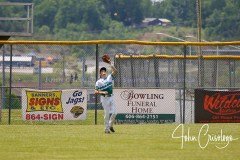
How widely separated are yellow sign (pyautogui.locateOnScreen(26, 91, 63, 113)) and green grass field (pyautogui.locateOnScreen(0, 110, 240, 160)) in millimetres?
2005

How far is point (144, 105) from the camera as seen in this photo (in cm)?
3838

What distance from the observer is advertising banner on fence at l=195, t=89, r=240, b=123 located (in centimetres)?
3788

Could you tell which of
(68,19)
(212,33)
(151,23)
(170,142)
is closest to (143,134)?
(170,142)

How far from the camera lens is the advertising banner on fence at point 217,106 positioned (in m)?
37.9

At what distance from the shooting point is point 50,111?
3816 centimetres

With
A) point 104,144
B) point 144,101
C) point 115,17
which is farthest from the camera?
point 115,17

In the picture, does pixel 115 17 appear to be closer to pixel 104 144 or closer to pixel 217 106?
pixel 217 106

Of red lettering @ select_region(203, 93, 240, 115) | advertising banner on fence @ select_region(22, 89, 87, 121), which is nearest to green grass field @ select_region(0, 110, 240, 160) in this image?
red lettering @ select_region(203, 93, 240, 115)

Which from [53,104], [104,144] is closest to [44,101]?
[53,104]

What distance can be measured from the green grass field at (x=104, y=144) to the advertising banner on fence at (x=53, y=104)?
1.96m

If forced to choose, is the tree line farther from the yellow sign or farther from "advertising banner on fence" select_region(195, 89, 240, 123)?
"advertising banner on fence" select_region(195, 89, 240, 123)

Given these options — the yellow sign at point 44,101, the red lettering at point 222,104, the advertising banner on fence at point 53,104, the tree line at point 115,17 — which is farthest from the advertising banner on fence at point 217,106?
the tree line at point 115,17

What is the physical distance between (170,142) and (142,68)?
12166 mm

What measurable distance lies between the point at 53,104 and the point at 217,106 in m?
5.12
